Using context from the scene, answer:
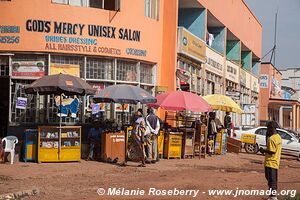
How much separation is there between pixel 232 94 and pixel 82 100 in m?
13.3

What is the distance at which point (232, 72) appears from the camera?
1405 inches

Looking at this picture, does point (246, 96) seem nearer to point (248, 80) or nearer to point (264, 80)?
point (248, 80)

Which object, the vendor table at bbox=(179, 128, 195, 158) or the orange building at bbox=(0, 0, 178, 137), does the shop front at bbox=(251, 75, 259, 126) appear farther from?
the orange building at bbox=(0, 0, 178, 137)

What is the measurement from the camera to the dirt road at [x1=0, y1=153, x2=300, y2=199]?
11461 mm

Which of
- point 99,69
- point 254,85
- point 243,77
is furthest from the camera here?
point 254,85

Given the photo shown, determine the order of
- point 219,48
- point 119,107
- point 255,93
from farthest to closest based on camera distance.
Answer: point 255,93
point 219,48
point 119,107

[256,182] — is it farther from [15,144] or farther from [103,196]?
[15,144]

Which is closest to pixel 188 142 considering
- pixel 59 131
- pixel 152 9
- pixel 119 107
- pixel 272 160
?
pixel 119 107

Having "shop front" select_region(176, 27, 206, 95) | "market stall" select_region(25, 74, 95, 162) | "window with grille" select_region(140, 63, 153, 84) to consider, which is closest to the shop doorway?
"market stall" select_region(25, 74, 95, 162)

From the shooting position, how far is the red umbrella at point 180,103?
17.8 metres

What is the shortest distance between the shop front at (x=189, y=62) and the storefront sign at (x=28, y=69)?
252 inches

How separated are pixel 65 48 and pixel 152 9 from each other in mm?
4656

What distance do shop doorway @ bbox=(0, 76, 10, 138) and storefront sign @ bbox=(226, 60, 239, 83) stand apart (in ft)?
60.1

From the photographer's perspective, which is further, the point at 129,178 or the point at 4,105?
the point at 4,105
